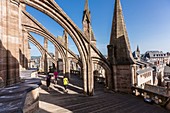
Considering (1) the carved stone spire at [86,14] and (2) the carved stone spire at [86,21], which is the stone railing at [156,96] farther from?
(1) the carved stone spire at [86,14]

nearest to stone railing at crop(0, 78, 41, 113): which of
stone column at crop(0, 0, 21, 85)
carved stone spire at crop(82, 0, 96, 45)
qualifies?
stone column at crop(0, 0, 21, 85)

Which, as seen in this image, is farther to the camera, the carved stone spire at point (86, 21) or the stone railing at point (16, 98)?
the carved stone spire at point (86, 21)

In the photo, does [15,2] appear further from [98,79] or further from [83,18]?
[98,79]

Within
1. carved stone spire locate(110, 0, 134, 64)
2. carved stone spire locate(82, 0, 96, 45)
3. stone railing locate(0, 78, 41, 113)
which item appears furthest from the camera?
carved stone spire locate(110, 0, 134, 64)

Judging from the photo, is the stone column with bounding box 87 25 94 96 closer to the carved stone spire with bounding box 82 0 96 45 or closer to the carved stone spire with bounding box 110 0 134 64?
the carved stone spire with bounding box 82 0 96 45

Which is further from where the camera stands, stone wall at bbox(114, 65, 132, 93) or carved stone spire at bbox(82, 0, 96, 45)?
stone wall at bbox(114, 65, 132, 93)

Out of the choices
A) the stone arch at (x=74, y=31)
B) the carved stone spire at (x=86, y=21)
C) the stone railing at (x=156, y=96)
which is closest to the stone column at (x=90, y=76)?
A: the stone arch at (x=74, y=31)

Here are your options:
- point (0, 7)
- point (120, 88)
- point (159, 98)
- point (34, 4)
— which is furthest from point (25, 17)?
point (159, 98)

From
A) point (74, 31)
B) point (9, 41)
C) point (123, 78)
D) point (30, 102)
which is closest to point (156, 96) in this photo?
point (123, 78)

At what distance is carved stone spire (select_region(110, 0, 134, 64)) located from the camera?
11695 millimetres

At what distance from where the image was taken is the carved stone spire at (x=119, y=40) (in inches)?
460

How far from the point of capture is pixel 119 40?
12.1 meters

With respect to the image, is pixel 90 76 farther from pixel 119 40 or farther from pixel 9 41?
pixel 9 41

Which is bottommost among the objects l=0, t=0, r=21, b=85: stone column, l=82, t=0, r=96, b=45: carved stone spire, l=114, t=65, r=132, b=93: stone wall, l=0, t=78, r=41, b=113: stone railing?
l=114, t=65, r=132, b=93: stone wall
